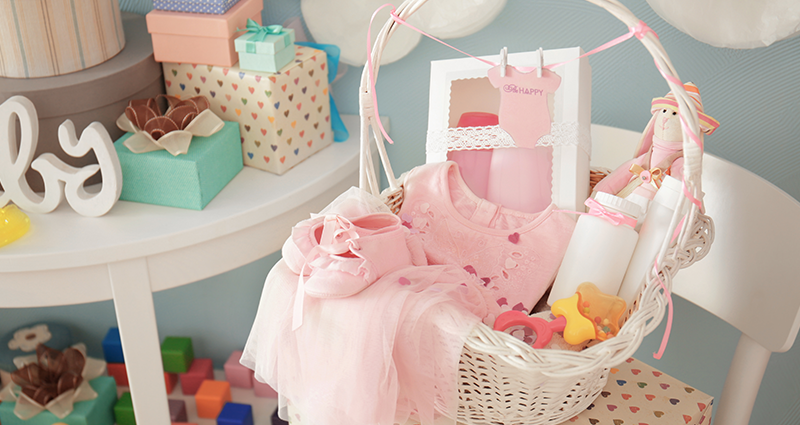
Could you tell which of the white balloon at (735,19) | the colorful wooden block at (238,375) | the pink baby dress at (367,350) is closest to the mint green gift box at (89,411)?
the colorful wooden block at (238,375)

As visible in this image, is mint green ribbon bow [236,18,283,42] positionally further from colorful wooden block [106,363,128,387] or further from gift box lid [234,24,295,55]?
colorful wooden block [106,363,128,387]

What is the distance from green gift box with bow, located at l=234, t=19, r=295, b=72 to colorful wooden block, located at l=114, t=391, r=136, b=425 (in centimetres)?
78

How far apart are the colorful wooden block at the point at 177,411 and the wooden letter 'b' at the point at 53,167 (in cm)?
56

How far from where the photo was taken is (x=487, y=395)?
2.05ft

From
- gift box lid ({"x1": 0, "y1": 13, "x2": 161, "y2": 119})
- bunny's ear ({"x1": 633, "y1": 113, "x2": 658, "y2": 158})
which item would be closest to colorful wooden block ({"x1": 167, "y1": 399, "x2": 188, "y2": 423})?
gift box lid ({"x1": 0, "y1": 13, "x2": 161, "y2": 119})

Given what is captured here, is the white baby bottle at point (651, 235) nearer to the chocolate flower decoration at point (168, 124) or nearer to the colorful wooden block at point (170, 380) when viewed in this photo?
the chocolate flower decoration at point (168, 124)

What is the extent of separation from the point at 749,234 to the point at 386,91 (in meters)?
0.65

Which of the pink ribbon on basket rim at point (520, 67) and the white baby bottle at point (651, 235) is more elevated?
the pink ribbon on basket rim at point (520, 67)

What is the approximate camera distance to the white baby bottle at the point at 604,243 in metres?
0.69

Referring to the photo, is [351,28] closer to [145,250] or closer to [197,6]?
[197,6]

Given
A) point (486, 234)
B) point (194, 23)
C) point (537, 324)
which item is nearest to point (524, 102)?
point (486, 234)

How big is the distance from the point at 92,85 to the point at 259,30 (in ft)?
0.84

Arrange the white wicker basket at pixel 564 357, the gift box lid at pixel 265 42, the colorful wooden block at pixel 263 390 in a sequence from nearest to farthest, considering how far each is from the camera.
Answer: the white wicker basket at pixel 564 357 < the gift box lid at pixel 265 42 < the colorful wooden block at pixel 263 390

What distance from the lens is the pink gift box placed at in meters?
0.90
